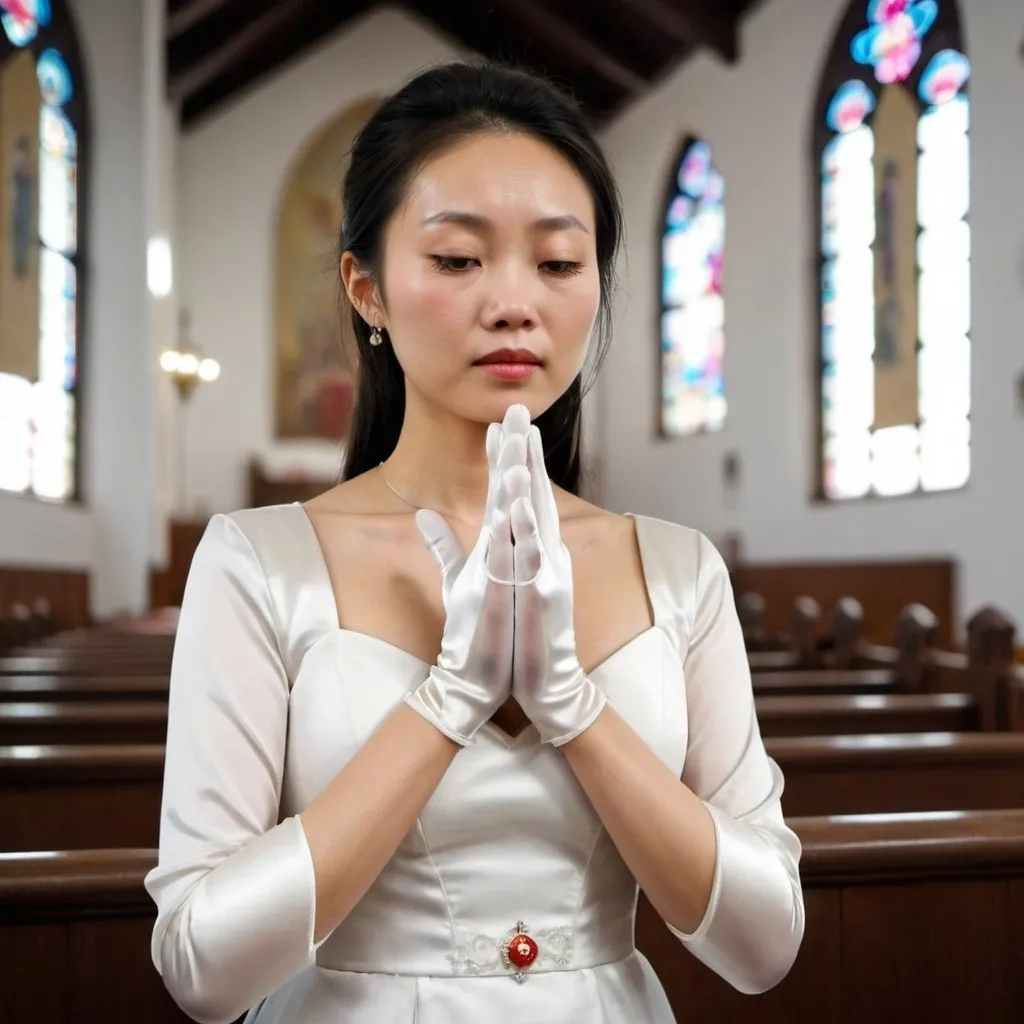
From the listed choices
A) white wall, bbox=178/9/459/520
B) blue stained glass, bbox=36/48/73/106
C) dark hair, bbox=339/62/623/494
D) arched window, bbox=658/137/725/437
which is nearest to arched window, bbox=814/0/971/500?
arched window, bbox=658/137/725/437

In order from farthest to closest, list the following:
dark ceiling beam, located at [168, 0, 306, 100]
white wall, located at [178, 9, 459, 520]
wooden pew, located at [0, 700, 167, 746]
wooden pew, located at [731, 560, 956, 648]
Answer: white wall, located at [178, 9, 459, 520]
dark ceiling beam, located at [168, 0, 306, 100]
wooden pew, located at [731, 560, 956, 648]
wooden pew, located at [0, 700, 167, 746]

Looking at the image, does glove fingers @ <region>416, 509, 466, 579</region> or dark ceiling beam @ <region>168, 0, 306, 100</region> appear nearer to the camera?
glove fingers @ <region>416, 509, 466, 579</region>

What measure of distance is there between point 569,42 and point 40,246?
4.84 metres

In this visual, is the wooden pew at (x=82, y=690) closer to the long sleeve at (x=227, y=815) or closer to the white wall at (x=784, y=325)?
the long sleeve at (x=227, y=815)

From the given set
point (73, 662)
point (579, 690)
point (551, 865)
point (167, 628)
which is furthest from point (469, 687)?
point (167, 628)

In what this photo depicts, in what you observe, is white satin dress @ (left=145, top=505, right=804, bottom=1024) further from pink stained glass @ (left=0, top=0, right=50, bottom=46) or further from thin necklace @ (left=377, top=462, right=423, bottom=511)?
pink stained glass @ (left=0, top=0, right=50, bottom=46)

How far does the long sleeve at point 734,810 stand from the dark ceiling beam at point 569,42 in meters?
9.79

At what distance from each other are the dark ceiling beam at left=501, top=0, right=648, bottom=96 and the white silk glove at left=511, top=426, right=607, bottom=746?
9.94 m

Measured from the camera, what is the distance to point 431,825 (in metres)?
0.99

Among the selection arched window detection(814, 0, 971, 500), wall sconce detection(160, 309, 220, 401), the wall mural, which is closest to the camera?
arched window detection(814, 0, 971, 500)

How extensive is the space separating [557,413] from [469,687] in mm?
427

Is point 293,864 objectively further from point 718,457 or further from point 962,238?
point 718,457

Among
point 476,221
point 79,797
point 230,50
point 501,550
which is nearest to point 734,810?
point 501,550

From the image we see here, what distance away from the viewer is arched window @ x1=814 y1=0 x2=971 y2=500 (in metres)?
7.55
